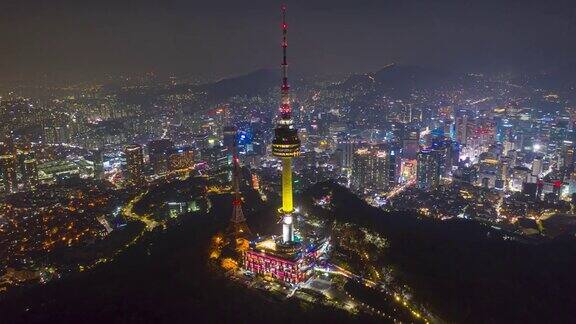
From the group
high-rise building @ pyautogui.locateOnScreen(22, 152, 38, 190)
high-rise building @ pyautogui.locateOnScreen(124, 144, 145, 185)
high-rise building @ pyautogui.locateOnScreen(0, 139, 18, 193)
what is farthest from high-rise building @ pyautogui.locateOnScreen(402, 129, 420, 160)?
high-rise building @ pyautogui.locateOnScreen(0, 139, 18, 193)

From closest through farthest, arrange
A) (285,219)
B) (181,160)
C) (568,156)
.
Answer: (285,219) < (181,160) < (568,156)

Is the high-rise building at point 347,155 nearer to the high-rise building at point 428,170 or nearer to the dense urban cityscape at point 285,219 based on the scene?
the dense urban cityscape at point 285,219

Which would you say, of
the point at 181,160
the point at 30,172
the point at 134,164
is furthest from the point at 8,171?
the point at 181,160

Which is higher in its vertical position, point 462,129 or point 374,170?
point 462,129

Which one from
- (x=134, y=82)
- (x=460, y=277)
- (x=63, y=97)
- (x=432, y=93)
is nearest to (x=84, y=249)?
(x=460, y=277)

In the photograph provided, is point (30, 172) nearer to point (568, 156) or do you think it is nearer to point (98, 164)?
point (98, 164)

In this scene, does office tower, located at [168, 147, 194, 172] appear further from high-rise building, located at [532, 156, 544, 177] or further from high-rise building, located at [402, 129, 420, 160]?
high-rise building, located at [532, 156, 544, 177]

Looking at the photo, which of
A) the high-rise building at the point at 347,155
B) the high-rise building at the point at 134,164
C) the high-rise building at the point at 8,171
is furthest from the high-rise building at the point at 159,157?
the high-rise building at the point at 347,155

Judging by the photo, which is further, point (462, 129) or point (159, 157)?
point (462, 129)
